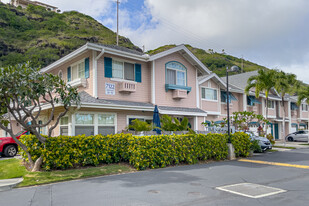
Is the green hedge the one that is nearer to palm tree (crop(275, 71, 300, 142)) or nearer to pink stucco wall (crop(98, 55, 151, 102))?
pink stucco wall (crop(98, 55, 151, 102))

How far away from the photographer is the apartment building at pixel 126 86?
1534 cm

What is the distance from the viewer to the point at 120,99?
54.5ft

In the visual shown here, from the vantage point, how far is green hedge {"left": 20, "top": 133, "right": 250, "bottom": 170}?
10.9m

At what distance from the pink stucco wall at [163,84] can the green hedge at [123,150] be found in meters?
5.11

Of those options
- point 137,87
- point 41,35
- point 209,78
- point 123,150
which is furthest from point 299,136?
point 41,35

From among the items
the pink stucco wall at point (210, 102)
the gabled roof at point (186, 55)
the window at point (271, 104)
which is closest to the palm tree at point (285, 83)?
the pink stucco wall at point (210, 102)

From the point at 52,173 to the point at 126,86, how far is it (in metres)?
7.42

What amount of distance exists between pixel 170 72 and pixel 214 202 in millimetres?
→ 13618

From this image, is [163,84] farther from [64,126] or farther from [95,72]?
[64,126]

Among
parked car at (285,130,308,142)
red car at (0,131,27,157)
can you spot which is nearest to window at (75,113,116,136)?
red car at (0,131,27,157)

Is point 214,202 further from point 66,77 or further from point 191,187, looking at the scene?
point 66,77

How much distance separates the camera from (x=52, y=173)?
10.3 m

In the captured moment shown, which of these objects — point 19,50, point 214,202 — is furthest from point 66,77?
point 19,50

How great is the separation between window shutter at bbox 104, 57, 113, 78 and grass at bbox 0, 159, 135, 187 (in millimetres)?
6141
